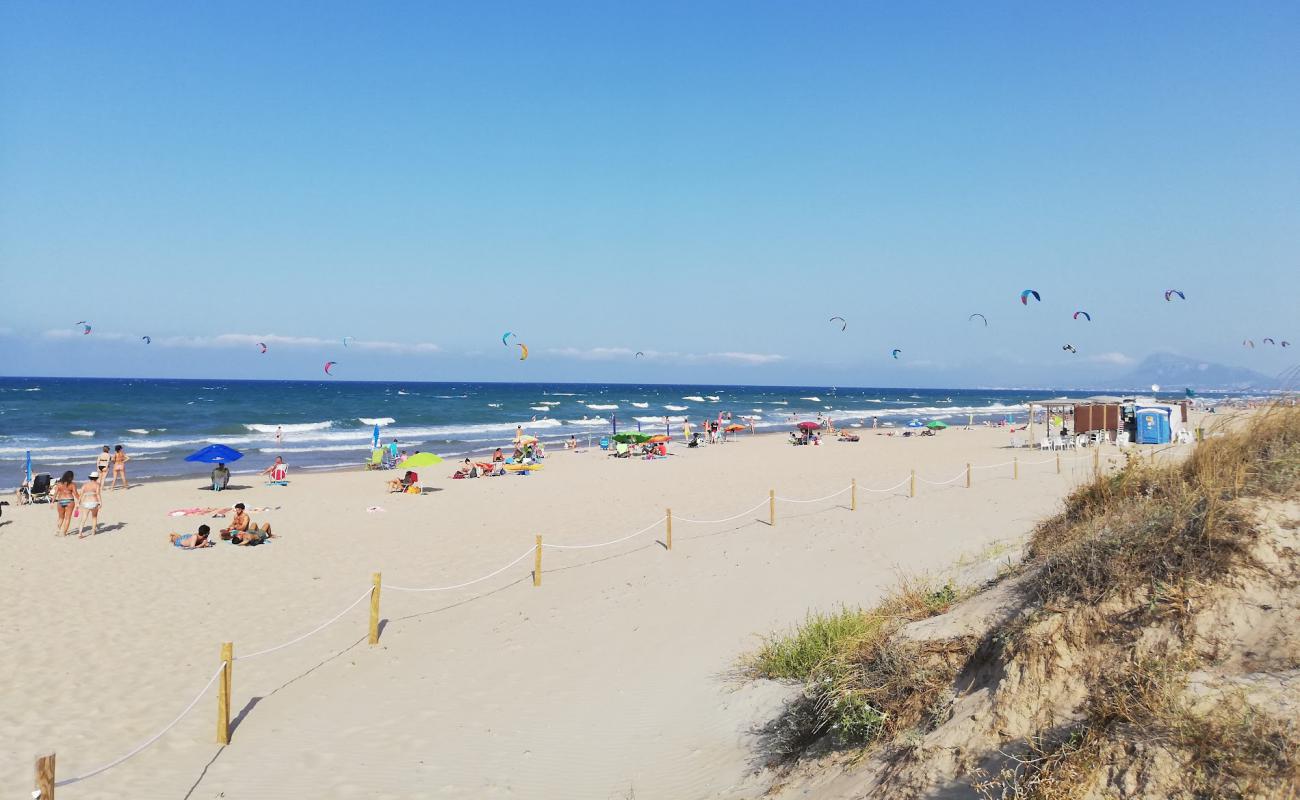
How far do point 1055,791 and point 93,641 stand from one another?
10638mm

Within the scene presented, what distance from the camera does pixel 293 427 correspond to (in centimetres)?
5138

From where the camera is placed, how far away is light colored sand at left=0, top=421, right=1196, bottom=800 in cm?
646

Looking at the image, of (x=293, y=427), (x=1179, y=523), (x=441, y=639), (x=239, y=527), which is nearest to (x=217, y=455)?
(x=239, y=527)

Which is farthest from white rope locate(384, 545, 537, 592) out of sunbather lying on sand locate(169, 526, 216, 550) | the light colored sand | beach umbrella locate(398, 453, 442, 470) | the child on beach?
beach umbrella locate(398, 453, 442, 470)

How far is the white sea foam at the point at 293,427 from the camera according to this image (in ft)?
159

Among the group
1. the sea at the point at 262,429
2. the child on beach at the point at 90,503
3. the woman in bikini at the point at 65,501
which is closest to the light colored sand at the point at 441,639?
the woman in bikini at the point at 65,501

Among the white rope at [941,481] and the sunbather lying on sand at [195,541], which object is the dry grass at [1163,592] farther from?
the white rope at [941,481]

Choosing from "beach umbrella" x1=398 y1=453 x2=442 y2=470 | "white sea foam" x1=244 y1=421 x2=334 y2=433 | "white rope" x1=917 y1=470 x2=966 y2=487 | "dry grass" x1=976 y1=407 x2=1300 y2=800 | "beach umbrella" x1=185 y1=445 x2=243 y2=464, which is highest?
"dry grass" x1=976 y1=407 x2=1300 y2=800

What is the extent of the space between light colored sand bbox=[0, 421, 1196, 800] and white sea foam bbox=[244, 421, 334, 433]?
100 feet

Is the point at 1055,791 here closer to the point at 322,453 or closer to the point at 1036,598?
the point at 1036,598

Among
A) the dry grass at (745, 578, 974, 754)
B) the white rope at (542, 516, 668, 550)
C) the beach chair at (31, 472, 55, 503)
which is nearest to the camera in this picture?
the dry grass at (745, 578, 974, 754)

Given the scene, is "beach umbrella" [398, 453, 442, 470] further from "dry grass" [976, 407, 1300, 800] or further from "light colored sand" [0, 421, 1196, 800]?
"dry grass" [976, 407, 1300, 800]

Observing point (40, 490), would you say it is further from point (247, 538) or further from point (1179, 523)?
point (1179, 523)

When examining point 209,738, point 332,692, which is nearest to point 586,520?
point 332,692
